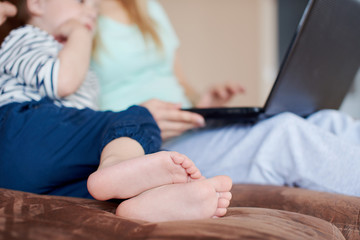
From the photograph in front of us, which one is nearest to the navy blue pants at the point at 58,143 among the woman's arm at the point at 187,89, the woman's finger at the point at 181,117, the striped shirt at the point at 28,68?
the striped shirt at the point at 28,68

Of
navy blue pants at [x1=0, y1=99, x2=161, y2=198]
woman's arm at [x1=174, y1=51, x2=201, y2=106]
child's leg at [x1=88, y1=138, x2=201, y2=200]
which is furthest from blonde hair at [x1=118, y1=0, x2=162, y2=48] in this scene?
child's leg at [x1=88, y1=138, x2=201, y2=200]

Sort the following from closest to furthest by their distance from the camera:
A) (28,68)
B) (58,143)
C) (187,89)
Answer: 1. (58,143)
2. (28,68)
3. (187,89)

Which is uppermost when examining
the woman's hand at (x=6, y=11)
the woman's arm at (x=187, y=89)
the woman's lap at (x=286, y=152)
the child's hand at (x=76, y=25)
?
the woman's hand at (x=6, y=11)

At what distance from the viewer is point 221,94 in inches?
55.0

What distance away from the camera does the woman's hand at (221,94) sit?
1.38 m

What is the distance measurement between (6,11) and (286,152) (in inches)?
28.7

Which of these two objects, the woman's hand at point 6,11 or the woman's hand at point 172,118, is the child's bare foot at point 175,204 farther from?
the woman's hand at point 6,11

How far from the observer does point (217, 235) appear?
0.46 metres

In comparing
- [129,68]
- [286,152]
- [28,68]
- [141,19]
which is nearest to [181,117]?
[286,152]

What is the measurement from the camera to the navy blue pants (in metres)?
0.73

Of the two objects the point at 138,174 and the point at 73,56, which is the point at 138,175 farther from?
the point at 73,56

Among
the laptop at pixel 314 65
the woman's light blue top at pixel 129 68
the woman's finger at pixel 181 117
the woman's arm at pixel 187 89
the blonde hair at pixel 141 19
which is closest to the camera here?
the laptop at pixel 314 65

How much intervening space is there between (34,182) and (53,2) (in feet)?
1.76

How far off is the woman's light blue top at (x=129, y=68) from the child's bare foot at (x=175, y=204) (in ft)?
2.63
